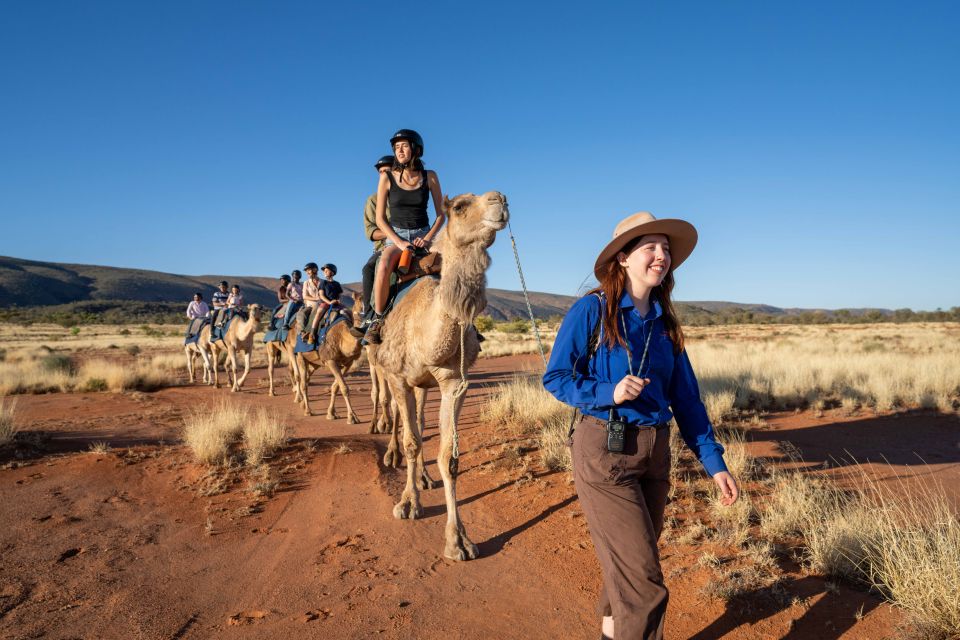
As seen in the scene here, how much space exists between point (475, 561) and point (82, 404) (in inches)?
476

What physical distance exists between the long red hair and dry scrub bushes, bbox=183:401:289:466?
5.63 meters

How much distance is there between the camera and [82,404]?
12.6m

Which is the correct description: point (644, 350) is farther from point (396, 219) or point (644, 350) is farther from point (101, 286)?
point (101, 286)

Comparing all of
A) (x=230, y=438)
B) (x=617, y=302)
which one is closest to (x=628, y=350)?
(x=617, y=302)

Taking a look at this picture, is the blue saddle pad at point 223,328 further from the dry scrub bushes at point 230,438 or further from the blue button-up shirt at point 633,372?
the blue button-up shirt at point 633,372

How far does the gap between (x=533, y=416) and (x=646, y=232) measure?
619 cm

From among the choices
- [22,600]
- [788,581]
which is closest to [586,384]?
[788,581]

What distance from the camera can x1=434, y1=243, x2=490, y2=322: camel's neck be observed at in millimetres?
4453

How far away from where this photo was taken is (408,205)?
6078 millimetres

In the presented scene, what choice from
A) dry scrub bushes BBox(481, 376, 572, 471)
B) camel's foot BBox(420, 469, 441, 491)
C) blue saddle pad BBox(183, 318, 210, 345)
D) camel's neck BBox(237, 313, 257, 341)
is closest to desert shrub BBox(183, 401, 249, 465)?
camel's foot BBox(420, 469, 441, 491)

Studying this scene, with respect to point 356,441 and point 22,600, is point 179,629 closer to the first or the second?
point 22,600

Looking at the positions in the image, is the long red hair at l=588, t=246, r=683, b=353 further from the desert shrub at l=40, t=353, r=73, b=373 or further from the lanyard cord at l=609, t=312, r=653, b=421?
the desert shrub at l=40, t=353, r=73, b=373

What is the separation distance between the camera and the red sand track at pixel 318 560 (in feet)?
11.7

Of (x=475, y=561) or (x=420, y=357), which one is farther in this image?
(x=420, y=357)
